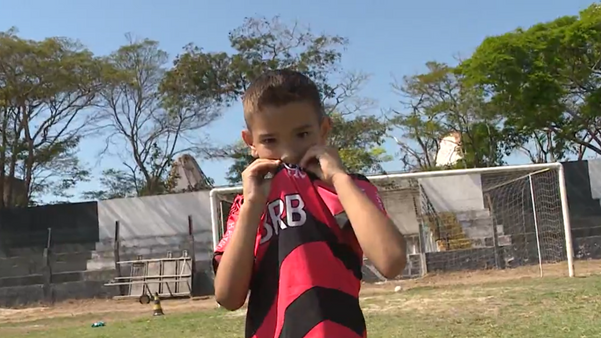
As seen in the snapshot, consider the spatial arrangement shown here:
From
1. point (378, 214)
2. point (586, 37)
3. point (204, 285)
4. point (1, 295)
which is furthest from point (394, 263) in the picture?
point (586, 37)

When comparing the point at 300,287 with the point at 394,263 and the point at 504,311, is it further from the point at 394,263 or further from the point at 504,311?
the point at 504,311

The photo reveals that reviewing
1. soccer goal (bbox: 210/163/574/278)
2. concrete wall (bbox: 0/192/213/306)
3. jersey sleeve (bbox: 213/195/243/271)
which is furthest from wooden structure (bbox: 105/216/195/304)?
jersey sleeve (bbox: 213/195/243/271)

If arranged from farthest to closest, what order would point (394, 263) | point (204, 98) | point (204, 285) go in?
point (204, 98) → point (204, 285) → point (394, 263)

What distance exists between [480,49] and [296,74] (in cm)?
2243

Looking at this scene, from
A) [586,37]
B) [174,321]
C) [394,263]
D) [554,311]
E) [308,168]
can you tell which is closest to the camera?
[394,263]

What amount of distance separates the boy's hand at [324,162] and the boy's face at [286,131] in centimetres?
2

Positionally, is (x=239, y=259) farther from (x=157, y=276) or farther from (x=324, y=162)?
(x=157, y=276)

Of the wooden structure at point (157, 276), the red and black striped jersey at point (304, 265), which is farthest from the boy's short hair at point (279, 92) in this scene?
the wooden structure at point (157, 276)

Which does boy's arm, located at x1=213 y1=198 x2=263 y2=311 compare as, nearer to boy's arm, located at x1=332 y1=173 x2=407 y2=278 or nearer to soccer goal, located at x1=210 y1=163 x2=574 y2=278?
boy's arm, located at x1=332 y1=173 x2=407 y2=278

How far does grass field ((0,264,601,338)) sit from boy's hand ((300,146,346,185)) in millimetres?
4719

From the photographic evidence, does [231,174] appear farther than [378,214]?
Yes

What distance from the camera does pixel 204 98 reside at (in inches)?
971

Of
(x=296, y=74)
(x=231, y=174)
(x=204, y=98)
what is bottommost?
(x=296, y=74)

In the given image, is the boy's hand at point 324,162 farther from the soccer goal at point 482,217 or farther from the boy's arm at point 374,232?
the soccer goal at point 482,217
